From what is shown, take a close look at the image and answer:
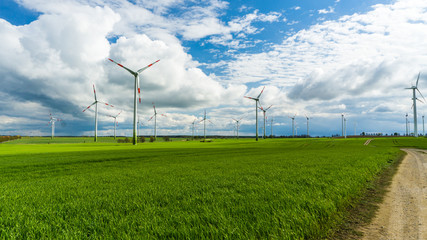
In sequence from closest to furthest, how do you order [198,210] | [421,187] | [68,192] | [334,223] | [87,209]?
[334,223]
[198,210]
[87,209]
[68,192]
[421,187]

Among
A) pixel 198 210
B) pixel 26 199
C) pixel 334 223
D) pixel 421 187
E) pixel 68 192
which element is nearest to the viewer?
pixel 334 223

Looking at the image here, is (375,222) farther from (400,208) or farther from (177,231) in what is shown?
(177,231)

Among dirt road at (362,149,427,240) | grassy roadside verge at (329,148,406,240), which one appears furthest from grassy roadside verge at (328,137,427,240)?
dirt road at (362,149,427,240)

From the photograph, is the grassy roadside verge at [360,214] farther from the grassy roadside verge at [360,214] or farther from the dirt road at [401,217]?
the dirt road at [401,217]

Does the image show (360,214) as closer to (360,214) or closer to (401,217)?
(360,214)

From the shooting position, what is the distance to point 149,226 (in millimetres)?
5113

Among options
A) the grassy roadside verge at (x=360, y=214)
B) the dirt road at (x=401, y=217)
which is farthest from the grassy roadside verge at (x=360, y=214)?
the dirt road at (x=401, y=217)

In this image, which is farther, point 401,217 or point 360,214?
point 360,214

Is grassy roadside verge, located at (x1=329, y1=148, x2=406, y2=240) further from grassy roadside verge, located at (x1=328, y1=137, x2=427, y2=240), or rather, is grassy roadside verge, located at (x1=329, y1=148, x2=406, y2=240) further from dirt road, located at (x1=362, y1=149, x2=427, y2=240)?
dirt road, located at (x1=362, y1=149, x2=427, y2=240)

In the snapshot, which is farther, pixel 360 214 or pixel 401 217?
pixel 360 214

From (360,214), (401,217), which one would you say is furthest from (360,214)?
(401,217)

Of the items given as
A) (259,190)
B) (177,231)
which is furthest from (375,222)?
(177,231)

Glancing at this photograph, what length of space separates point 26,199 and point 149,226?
5.94 metres

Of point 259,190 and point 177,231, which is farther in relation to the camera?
point 259,190
